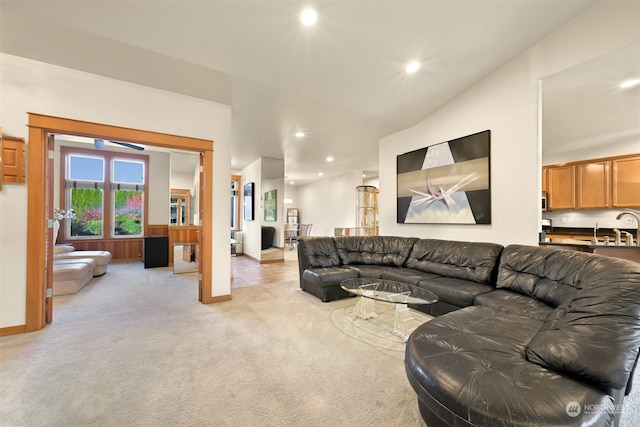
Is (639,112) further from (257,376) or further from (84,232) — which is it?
(84,232)

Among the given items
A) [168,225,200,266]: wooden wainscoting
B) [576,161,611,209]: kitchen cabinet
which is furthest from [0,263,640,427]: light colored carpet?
[576,161,611,209]: kitchen cabinet

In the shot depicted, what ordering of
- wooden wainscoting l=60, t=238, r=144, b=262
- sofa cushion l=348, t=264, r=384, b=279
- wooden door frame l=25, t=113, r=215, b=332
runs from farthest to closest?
1. wooden wainscoting l=60, t=238, r=144, b=262
2. sofa cushion l=348, t=264, r=384, b=279
3. wooden door frame l=25, t=113, r=215, b=332

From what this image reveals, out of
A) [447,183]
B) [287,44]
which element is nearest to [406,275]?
[447,183]

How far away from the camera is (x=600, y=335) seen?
1.26 m

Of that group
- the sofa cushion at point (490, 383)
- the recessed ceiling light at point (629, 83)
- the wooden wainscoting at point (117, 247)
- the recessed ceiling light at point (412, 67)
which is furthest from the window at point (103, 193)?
the recessed ceiling light at point (629, 83)

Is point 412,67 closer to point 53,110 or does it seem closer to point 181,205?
point 53,110

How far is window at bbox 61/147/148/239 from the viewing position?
6.33m

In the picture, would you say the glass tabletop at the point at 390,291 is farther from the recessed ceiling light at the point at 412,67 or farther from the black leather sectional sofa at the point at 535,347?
the recessed ceiling light at the point at 412,67

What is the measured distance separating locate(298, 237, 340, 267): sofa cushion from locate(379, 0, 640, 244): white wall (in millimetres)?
1839

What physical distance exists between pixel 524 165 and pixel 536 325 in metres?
2.11

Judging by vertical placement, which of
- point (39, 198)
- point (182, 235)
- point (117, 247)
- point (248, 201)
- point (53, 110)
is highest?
point (53, 110)

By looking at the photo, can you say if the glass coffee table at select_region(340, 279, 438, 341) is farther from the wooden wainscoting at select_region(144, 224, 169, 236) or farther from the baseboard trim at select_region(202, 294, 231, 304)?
the wooden wainscoting at select_region(144, 224, 169, 236)

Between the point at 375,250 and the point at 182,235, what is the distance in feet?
14.6

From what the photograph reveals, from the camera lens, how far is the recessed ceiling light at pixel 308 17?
224 cm
